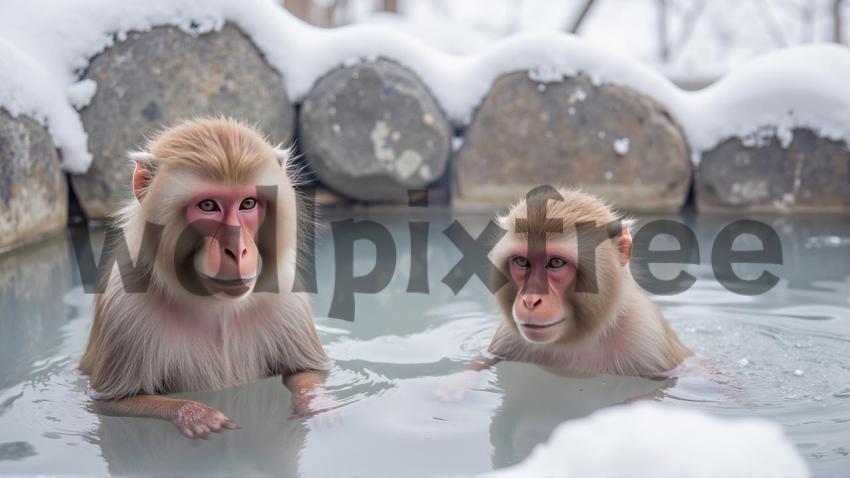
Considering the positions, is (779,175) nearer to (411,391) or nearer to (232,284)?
(411,391)

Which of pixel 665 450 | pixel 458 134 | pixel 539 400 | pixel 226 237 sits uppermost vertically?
pixel 458 134

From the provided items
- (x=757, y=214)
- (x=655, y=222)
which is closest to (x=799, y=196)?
(x=757, y=214)

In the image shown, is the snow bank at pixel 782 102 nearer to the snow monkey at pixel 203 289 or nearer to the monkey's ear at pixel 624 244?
the monkey's ear at pixel 624 244

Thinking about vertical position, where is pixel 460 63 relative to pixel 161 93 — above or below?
above

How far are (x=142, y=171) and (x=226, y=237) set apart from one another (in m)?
0.38

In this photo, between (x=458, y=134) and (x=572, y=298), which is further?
(x=458, y=134)

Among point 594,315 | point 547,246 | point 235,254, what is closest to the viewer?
point 235,254

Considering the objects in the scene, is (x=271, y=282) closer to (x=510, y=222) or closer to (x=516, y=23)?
(x=510, y=222)

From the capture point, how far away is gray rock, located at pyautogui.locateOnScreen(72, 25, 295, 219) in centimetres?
537

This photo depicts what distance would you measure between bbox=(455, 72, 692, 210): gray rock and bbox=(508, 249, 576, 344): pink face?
11.8ft

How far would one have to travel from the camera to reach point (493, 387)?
8.70ft

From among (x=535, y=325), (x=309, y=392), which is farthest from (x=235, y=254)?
(x=535, y=325)

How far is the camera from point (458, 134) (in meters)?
6.32

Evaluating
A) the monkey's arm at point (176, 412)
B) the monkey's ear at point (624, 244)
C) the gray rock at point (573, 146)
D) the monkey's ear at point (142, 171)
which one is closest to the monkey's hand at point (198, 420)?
the monkey's arm at point (176, 412)
